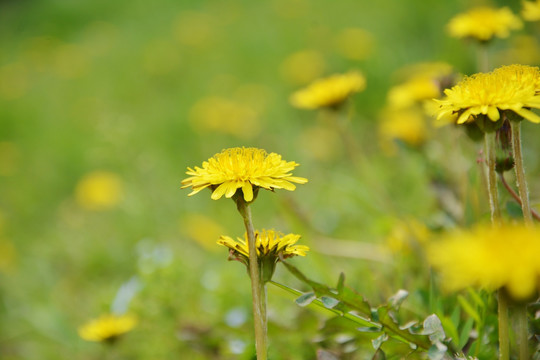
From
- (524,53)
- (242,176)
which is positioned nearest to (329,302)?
(242,176)

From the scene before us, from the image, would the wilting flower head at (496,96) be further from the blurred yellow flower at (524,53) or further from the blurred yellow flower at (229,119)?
the blurred yellow flower at (229,119)

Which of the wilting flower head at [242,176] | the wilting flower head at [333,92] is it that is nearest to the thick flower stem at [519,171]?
the wilting flower head at [242,176]

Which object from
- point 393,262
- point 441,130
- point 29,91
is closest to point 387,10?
point 441,130

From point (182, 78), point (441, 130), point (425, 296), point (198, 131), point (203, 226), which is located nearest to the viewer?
point (425, 296)

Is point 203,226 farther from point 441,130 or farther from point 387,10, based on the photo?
point 387,10

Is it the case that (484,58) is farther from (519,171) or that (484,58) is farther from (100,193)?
(100,193)

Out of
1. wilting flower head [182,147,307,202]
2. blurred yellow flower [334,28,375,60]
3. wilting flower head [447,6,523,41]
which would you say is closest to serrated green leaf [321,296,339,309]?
wilting flower head [182,147,307,202]

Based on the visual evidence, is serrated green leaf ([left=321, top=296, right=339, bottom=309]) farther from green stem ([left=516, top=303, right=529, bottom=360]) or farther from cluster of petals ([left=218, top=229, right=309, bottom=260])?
green stem ([left=516, top=303, right=529, bottom=360])
